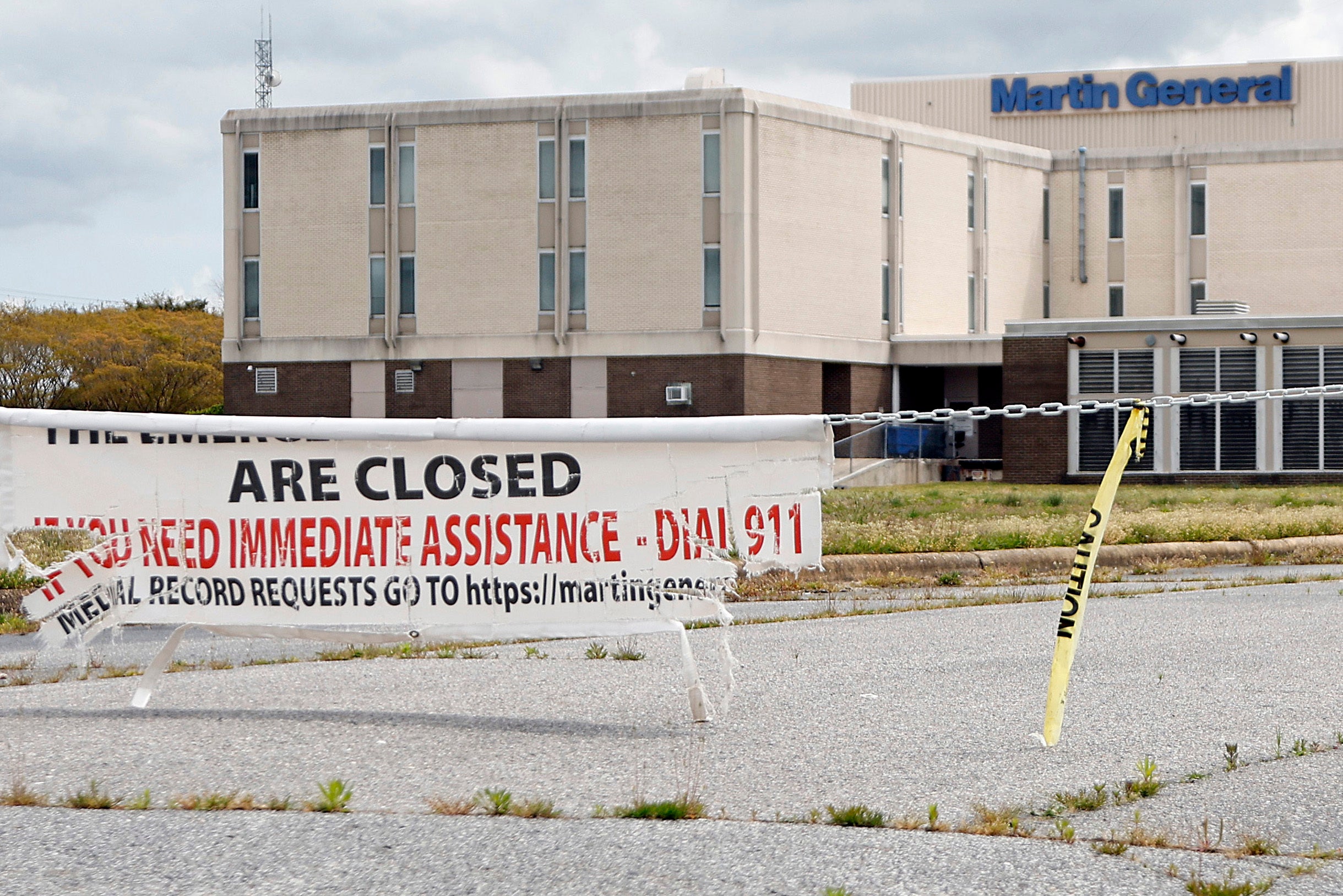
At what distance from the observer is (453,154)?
42.6 meters

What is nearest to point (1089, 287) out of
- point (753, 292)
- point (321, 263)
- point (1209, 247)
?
point (1209, 247)

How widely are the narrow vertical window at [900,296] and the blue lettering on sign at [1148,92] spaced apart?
648 inches

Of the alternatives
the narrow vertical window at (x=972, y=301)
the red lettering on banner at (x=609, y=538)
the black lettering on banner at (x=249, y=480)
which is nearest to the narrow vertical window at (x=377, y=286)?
the narrow vertical window at (x=972, y=301)

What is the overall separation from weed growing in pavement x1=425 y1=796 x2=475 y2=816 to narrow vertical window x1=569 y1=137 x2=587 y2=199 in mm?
37674

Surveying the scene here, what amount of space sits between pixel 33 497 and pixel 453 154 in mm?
36799

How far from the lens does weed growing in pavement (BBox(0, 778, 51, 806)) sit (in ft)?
17.2

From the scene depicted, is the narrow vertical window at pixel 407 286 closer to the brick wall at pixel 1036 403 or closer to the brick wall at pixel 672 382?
the brick wall at pixel 672 382

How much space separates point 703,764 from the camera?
19.5 feet

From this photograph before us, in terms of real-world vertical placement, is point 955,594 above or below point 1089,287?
below

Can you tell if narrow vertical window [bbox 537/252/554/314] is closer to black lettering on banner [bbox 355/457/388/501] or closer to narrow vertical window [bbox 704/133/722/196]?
narrow vertical window [bbox 704/133/722/196]

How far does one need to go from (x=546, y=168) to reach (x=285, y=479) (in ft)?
119

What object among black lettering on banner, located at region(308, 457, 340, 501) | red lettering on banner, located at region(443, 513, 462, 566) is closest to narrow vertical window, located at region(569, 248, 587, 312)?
black lettering on banner, located at region(308, 457, 340, 501)

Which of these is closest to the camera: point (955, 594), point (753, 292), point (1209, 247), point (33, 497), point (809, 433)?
point (809, 433)

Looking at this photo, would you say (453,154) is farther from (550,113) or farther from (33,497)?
(33,497)
